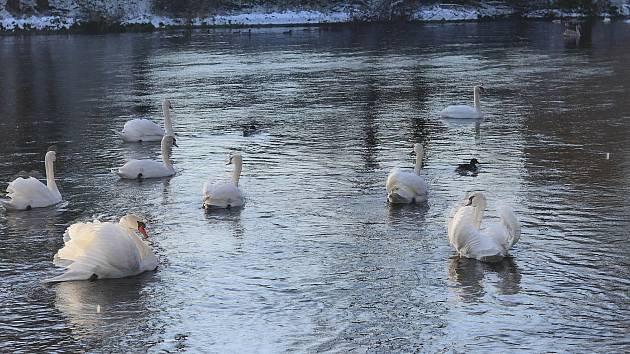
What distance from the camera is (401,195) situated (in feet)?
44.3

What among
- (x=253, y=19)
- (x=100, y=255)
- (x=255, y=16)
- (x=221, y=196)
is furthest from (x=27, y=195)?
(x=255, y=16)

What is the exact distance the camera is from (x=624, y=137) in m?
18.4

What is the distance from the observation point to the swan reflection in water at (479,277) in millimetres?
9891

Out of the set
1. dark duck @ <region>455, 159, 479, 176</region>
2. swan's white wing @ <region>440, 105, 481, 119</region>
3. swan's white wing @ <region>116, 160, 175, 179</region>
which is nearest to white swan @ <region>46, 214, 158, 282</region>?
swan's white wing @ <region>116, 160, 175, 179</region>

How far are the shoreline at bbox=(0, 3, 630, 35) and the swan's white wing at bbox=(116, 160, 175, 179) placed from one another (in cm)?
5484

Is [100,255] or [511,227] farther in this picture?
[511,227]

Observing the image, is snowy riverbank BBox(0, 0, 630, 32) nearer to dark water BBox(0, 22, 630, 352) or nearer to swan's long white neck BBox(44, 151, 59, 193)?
dark water BBox(0, 22, 630, 352)

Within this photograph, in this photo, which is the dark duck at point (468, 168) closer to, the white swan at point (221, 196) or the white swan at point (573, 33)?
the white swan at point (221, 196)

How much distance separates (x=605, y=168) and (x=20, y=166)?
31.2ft

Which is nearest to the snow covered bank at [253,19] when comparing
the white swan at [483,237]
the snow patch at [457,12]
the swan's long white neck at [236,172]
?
the snow patch at [457,12]

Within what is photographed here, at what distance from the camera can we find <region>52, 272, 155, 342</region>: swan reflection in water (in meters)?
9.06

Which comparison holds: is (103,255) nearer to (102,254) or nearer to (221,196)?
(102,254)

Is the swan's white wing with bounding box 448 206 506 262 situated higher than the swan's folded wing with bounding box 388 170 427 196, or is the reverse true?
the swan's folded wing with bounding box 388 170 427 196

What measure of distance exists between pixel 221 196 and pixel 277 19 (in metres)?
61.9
